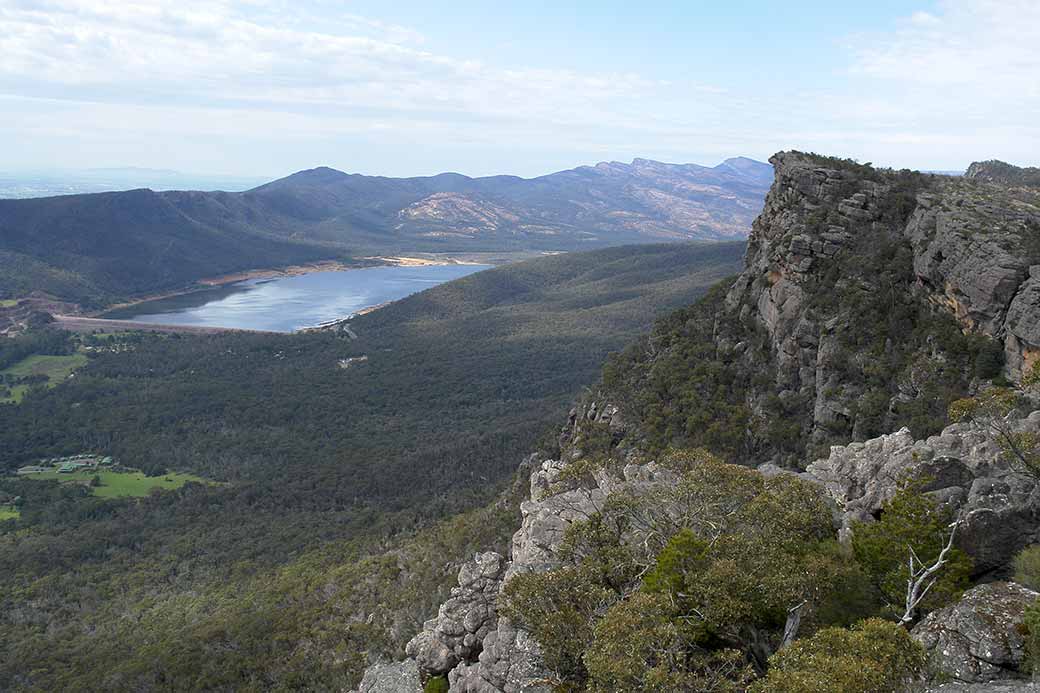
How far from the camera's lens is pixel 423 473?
7400 centimetres

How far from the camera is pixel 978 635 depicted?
14.2 metres

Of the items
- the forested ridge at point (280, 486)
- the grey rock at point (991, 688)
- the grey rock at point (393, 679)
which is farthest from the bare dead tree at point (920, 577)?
the forested ridge at point (280, 486)

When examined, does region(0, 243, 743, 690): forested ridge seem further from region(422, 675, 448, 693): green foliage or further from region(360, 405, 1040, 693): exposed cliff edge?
region(422, 675, 448, 693): green foliage

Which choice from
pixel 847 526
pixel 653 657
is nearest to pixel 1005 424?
pixel 847 526

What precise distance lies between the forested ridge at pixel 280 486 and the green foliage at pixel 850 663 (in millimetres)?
23805

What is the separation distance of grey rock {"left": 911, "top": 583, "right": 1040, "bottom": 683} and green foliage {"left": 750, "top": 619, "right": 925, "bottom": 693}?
76 cm

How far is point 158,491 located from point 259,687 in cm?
5617

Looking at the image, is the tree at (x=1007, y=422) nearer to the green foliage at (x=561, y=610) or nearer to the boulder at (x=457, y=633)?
the green foliage at (x=561, y=610)

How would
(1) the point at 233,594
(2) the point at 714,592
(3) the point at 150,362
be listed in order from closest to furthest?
(2) the point at 714,592 < (1) the point at 233,594 < (3) the point at 150,362

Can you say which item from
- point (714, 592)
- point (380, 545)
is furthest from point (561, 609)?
point (380, 545)

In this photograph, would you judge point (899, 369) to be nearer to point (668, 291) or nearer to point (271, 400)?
point (271, 400)

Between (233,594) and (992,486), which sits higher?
(992,486)

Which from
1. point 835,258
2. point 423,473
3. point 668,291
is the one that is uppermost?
point 835,258

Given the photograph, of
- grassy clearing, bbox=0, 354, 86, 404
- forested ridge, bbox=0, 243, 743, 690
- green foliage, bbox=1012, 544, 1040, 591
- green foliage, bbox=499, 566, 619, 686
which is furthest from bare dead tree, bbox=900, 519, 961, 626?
grassy clearing, bbox=0, 354, 86, 404
